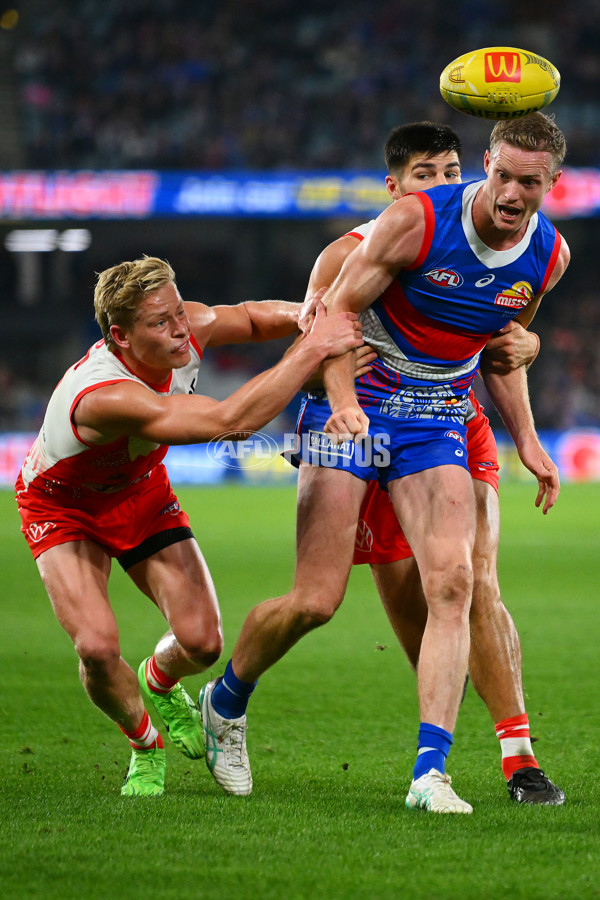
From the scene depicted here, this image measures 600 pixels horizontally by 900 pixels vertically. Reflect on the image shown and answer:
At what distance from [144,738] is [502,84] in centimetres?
281

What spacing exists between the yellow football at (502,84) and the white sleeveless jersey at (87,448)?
1.44 m

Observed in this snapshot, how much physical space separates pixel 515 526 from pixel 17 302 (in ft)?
44.9

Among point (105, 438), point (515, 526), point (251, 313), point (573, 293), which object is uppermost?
point (251, 313)

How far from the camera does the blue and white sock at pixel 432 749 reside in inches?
152

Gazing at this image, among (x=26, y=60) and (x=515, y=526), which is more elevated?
(x=26, y=60)

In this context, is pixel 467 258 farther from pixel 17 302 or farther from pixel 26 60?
pixel 26 60

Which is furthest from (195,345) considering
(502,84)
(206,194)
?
(206,194)

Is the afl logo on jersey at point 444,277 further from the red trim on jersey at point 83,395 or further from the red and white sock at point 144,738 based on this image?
the red and white sock at point 144,738

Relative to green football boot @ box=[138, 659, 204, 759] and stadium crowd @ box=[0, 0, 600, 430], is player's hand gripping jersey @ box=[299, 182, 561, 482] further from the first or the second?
stadium crowd @ box=[0, 0, 600, 430]

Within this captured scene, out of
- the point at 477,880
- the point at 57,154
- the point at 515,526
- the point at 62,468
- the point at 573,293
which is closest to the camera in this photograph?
the point at 477,880

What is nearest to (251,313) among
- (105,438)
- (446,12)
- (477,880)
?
(105,438)

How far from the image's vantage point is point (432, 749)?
3881 millimetres

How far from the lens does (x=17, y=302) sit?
24922 mm

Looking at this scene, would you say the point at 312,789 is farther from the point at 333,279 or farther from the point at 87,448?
the point at 333,279
